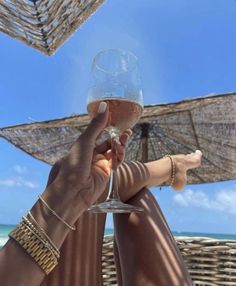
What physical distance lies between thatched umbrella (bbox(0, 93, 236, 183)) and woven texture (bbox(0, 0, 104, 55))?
1.73 metres

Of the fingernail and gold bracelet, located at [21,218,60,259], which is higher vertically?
the fingernail

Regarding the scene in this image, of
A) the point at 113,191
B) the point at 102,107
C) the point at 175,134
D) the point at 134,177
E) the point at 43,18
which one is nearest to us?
the point at 102,107

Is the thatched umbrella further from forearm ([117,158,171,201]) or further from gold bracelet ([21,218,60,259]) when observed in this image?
gold bracelet ([21,218,60,259])

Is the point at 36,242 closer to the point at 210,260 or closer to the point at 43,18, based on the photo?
the point at 210,260

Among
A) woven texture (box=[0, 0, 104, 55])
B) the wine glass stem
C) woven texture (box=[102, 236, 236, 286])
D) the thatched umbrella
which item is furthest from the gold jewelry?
the thatched umbrella

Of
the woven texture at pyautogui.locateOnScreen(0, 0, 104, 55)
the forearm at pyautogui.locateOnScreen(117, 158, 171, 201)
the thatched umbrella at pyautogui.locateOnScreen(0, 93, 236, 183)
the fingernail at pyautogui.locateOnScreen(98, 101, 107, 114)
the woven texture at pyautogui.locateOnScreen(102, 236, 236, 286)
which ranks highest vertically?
the woven texture at pyautogui.locateOnScreen(0, 0, 104, 55)

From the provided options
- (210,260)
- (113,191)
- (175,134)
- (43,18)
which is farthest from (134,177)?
(175,134)

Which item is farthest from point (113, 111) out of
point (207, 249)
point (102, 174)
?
point (207, 249)

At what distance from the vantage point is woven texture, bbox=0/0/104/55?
2.00 meters

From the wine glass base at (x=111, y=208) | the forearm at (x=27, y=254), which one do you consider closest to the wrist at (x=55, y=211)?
the forearm at (x=27, y=254)

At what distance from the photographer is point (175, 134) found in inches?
191

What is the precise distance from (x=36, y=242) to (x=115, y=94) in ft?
1.63

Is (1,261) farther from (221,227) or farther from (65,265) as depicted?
(221,227)

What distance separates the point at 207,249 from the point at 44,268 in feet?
3.31
